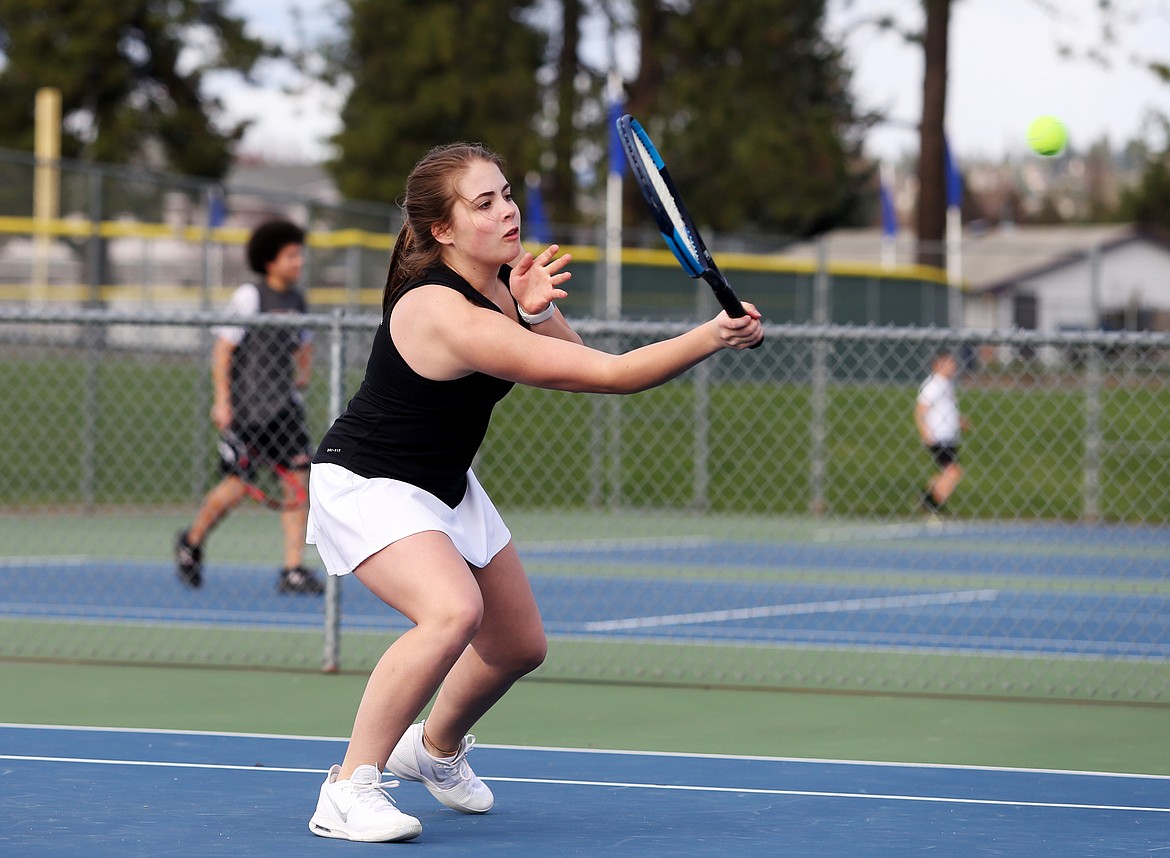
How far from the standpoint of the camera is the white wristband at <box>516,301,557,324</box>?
4695mm

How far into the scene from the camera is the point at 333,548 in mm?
4785

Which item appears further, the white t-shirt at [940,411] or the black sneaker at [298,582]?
the white t-shirt at [940,411]

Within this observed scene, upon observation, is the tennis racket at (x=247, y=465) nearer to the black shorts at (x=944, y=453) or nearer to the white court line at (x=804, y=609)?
the white court line at (x=804, y=609)

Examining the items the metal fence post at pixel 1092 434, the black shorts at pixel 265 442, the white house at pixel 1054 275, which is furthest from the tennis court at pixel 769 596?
the metal fence post at pixel 1092 434

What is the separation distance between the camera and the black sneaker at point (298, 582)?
10.3m

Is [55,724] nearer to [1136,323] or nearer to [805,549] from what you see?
[805,549]

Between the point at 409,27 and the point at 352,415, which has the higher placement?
the point at 409,27

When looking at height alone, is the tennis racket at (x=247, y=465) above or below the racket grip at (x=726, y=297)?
below

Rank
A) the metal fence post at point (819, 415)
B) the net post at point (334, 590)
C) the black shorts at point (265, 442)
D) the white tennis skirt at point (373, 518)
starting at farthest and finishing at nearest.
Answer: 1. the metal fence post at point (819, 415)
2. the black shorts at point (265, 442)
3. the net post at point (334, 590)
4. the white tennis skirt at point (373, 518)

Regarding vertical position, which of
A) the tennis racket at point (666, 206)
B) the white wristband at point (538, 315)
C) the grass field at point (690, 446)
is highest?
the tennis racket at point (666, 206)

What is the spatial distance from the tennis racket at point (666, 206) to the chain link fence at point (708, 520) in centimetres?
278

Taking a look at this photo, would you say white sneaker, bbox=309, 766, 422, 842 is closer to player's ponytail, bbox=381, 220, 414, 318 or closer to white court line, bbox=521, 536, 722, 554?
player's ponytail, bbox=381, 220, 414, 318

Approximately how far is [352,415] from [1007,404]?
581 inches

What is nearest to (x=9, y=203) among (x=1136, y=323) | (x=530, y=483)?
(x=530, y=483)
